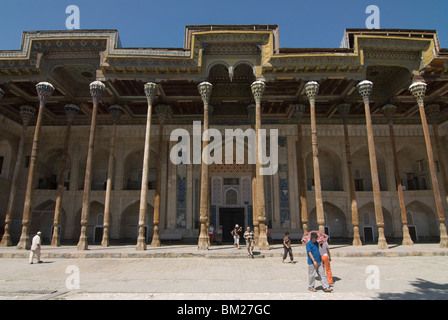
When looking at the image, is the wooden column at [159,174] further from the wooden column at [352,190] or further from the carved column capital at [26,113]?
the wooden column at [352,190]

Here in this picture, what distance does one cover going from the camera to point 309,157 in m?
20.1

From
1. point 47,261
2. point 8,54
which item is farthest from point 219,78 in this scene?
point 47,261

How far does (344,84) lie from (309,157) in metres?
6.03

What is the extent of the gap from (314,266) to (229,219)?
508 inches

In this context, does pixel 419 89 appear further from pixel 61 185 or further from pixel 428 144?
pixel 61 185

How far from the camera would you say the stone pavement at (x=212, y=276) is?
17.7 feet

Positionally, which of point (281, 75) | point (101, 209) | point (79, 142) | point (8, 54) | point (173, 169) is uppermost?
point (8, 54)

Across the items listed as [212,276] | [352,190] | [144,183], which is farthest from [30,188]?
[352,190]

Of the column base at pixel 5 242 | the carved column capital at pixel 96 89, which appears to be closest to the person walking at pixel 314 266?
the carved column capital at pixel 96 89

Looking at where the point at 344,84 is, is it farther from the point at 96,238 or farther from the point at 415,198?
the point at 96,238

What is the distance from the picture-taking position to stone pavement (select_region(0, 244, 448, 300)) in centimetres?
539

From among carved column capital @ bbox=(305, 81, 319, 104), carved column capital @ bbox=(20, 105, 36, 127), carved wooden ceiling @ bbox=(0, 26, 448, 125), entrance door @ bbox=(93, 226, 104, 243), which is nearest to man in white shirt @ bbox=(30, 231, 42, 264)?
carved wooden ceiling @ bbox=(0, 26, 448, 125)

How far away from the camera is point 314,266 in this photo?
18.9ft

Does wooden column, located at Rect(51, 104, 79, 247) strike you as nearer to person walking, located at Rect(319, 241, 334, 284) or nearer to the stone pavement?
the stone pavement
